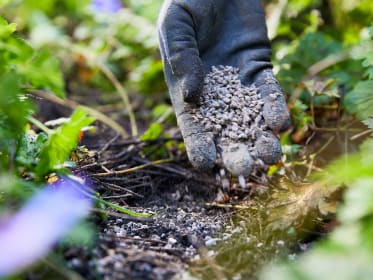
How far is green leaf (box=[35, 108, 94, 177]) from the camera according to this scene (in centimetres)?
130

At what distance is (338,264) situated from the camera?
91 centimetres

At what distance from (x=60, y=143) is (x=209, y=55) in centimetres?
85

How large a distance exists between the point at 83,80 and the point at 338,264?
3.43 meters

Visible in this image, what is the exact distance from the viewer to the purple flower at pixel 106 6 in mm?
3777

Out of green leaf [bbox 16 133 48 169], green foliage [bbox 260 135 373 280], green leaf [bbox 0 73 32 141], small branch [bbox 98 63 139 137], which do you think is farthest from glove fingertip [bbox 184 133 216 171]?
small branch [bbox 98 63 139 137]

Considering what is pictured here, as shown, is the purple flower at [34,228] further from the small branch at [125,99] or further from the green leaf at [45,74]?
the small branch at [125,99]

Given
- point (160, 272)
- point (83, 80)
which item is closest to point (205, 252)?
point (160, 272)

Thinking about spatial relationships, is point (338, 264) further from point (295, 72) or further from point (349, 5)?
point (349, 5)

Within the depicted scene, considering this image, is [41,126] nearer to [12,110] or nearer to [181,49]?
[12,110]

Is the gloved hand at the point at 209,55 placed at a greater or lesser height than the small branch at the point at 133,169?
greater

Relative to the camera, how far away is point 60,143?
4.33ft

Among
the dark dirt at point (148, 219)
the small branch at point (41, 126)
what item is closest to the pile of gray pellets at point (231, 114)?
the dark dirt at point (148, 219)

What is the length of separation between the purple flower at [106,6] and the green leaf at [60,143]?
2627mm

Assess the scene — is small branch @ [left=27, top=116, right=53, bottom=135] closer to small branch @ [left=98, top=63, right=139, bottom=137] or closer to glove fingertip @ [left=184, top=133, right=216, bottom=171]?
glove fingertip @ [left=184, top=133, right=216, bottom=171]
